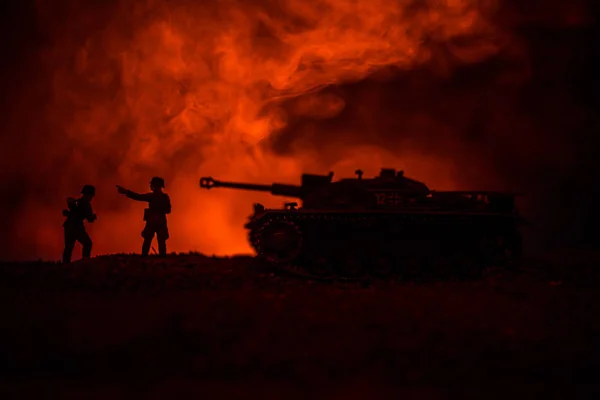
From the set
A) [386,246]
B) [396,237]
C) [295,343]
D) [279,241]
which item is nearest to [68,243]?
[279,241]

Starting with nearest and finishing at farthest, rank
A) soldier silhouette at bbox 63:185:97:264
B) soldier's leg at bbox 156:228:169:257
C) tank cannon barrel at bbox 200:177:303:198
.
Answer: soldier silhouette at bbox 63:185:97:264 → tank cannon barrel at bbox 200:177:303:198 → soldier's leg at bbox 156:228:169:257

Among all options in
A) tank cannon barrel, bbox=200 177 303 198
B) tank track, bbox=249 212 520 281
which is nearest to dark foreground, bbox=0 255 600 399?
tank track, bbox=249 212 520 281

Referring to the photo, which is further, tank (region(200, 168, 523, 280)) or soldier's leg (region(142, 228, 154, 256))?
soldier's leg (region(142, 228, 154, 256))

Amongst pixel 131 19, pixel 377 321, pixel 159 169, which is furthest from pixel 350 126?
pixel 377 321

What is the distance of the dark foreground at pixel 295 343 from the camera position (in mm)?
4535

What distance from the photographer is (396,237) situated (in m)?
10.3

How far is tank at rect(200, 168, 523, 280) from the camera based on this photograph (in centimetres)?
1015

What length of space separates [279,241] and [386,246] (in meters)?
2.12

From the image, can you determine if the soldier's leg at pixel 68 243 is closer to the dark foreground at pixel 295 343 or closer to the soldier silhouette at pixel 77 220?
the soldier silhouette at pixel 77 220

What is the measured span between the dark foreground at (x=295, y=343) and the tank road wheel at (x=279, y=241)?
5.15ft

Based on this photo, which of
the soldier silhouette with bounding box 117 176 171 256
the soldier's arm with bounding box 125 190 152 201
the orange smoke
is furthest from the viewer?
the orange smoke

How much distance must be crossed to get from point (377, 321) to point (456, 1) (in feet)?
40.0

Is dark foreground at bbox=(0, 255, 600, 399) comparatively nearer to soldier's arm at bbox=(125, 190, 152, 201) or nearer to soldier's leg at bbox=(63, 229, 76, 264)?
soldier's leg at bbox=(63, 229, 76, 264)

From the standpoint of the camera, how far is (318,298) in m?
7.99
